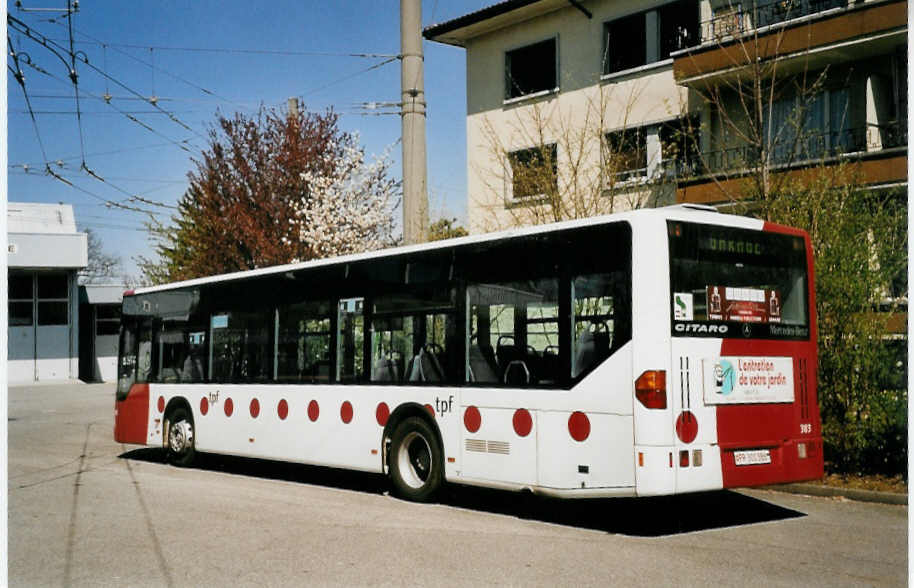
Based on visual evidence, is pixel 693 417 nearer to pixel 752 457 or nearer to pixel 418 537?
pixel 752 457

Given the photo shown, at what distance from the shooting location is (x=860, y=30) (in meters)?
19.8

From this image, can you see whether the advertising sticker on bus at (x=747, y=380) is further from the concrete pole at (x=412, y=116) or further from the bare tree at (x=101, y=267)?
the bare tree at (x=101, y=267)

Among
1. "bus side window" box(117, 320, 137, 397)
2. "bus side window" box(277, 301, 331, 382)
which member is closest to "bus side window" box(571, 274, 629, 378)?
"bus side window" box(277, 301, 331, 382)

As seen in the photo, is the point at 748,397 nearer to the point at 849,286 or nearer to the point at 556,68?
the point at 849,286

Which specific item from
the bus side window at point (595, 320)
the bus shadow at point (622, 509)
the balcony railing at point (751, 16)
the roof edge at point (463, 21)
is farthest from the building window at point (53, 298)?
the bus side window at point (595, 320)

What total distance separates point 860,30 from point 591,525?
46.3ft

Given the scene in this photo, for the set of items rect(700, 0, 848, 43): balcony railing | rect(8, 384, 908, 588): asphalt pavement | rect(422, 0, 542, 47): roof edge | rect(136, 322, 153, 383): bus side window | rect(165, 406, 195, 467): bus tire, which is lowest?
rect(8, 384, 908, 588): asphalt pavement

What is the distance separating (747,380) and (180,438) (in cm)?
926

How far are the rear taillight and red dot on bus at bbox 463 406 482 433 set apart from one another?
2.19 meters

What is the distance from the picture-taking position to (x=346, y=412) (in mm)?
12211

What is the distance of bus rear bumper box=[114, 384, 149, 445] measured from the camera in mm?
16156

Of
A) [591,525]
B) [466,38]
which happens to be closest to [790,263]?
[591,525]

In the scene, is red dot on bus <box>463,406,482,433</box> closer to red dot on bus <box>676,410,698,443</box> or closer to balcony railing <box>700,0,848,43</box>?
red dot on bus <box>676,410,698,443</box>

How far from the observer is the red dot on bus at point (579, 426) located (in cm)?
906
